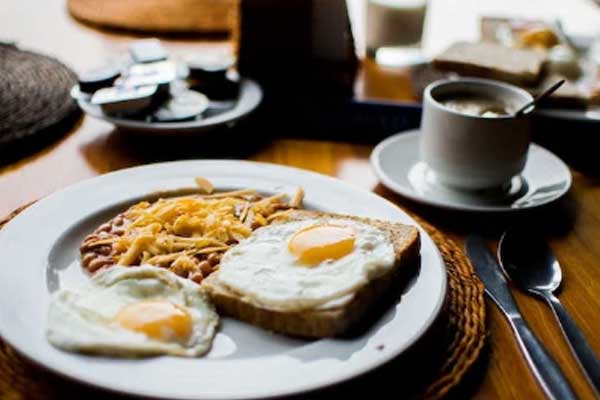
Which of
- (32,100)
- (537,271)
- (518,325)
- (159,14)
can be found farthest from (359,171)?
(159,14)

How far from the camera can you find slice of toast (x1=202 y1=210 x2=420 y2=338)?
101cm

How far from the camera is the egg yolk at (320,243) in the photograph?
3.67 ft

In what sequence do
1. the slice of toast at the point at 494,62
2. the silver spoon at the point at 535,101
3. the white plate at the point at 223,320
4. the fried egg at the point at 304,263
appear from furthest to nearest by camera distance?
the slice of toast at the point at 494,62
the silver spoon at the point at 535,101
the fried egg at the point at 304,263
the white plate at the point at 223,320

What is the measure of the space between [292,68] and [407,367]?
1.02 m

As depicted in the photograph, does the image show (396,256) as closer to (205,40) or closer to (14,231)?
(14,231)

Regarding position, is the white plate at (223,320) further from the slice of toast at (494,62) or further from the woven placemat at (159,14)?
the woven placemat at (159,14)

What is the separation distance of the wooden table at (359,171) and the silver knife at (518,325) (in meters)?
0.02

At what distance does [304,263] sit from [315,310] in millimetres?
111

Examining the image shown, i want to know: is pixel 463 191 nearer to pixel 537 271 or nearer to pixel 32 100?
pixel 537 271

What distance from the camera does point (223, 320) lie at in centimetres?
108

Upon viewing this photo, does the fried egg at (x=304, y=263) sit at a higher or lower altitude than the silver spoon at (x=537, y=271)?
higher

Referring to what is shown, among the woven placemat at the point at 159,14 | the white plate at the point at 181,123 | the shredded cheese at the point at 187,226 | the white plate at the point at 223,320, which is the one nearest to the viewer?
the white plate at the point at 223,320

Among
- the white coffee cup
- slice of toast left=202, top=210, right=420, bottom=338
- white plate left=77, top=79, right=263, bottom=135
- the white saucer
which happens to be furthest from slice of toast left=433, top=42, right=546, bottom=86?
slice of toast left=202, top=210, right=420, bottom=338

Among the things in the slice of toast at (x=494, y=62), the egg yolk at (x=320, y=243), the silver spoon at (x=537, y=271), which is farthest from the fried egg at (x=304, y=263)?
the slice of toast at (x=494, y=62)
